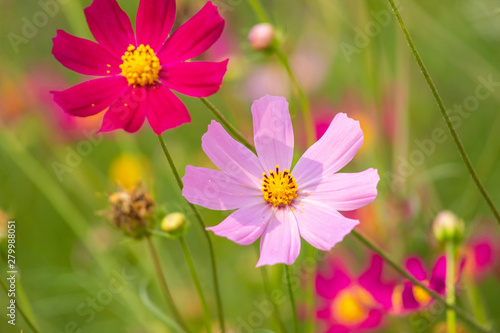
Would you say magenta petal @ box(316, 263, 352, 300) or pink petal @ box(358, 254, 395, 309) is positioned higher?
magenta petal @ box(316, 263, 352, 300)

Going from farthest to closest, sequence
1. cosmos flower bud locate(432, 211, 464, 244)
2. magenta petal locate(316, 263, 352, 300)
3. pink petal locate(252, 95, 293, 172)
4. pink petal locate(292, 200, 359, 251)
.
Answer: magenta petal locate(316, 263, 352, 300)
cosmos flower bud locate(432, 211, 464, 244)
pink petal locate(252, 95, 293, 172)
pink petal locate(292, 200, 359, 251)

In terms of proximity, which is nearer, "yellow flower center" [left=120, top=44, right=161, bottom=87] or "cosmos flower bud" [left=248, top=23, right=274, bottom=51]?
"yellow flower center" [left=120, top=44, right=161, bottom=87]

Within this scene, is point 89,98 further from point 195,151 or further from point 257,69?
point 257,69

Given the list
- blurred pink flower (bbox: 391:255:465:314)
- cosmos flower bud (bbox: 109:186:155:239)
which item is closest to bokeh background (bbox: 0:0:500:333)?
blurred pink flower (bbox: 391:255:465:314)

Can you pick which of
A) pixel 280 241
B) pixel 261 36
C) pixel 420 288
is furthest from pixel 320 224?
pixel 261 36

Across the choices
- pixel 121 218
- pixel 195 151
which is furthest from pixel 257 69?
pixel 121 218

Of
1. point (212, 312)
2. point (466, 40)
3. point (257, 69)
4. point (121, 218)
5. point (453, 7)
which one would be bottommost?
point (121, 218)

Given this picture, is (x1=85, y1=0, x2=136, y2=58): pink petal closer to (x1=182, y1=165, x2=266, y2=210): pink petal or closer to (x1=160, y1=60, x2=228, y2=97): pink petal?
(x1=160, y1=60, x2=228, y2=97): pink petal

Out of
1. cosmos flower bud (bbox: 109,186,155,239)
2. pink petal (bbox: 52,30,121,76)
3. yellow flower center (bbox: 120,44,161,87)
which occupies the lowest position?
cosmos flower bud (bbox: 109,186,155,239)
